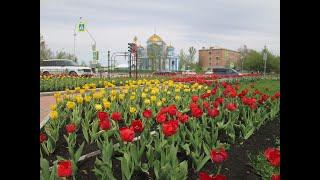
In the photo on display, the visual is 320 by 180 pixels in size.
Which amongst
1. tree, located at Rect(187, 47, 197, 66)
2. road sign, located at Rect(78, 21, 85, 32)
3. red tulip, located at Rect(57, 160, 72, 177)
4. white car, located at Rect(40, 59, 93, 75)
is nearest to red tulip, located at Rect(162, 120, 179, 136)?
red tulip, located at Rect(57, 160, 72, 177)

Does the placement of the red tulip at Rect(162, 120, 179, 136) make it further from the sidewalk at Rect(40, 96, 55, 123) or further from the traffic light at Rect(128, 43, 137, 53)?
the traffic light at Rect(128, 43, 137, 53)

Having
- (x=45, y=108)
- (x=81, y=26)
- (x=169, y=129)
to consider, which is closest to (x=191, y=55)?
(x=81, y=26)

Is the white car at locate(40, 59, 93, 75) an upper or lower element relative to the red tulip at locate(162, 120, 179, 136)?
upper

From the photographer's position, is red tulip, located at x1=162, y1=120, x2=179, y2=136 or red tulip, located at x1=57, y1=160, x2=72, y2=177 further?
red tulip, located at x1=162, y1=120, x2=179, y2=136

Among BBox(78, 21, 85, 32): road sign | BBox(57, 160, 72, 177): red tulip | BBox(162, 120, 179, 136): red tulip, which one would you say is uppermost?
BBox(78, 21, 85, 32): road sign

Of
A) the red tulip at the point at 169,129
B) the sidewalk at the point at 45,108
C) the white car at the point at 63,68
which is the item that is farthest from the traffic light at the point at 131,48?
the red tulip at the point at 169,129

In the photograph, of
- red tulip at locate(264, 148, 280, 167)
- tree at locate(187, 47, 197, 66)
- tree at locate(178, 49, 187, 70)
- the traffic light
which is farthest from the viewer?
tree at locate(178, 49, 187, 70)

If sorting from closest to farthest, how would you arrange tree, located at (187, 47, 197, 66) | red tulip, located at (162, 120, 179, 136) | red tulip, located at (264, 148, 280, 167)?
1. red tulip, located at (264, 148, 280, 167)
2. red tulip, located at (162, 120, 179, 136)
3. tree, located at (187, 47, 197, 66)

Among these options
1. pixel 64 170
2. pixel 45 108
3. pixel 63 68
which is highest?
pixel 63 68

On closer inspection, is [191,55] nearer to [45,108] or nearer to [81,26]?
[81,26]
